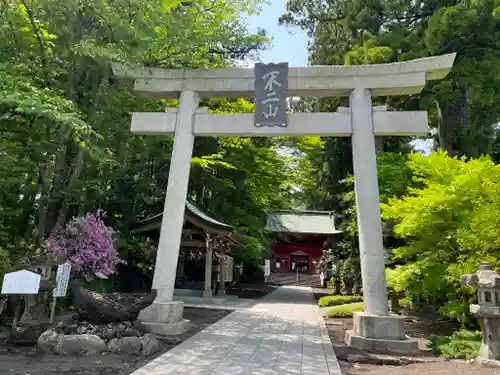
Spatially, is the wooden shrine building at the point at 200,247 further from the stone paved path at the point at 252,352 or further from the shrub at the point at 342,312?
the stone paved path at the point at 252,352

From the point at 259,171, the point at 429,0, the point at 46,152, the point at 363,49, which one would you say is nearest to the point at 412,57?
the point at 363,49

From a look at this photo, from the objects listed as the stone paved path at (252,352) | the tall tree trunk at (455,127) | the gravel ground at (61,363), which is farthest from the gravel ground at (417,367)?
the tall tree trunk at (455,127)

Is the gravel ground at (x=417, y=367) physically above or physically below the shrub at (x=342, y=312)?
below

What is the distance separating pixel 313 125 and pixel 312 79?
3.54ft

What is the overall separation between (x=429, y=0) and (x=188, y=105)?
30.6ft

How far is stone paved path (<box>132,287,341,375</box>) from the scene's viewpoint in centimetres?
561

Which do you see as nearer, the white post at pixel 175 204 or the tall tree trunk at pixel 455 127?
the white post at pixel 175 204

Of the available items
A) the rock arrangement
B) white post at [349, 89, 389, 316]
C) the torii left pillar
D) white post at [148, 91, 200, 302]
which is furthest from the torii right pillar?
the rock arrangement

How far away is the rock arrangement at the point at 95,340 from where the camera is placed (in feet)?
20.5

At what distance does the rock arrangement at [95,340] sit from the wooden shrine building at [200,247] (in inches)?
319

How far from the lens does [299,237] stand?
3070 centimetres

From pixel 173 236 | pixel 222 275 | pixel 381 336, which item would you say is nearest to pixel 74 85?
pixel 173 236

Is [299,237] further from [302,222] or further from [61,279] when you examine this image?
[61,279]

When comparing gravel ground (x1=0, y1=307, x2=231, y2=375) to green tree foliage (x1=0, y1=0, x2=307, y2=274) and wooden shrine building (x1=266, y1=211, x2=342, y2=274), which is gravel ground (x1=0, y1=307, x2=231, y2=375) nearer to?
green tree foliage (x1=0, y1=0, x2=307, y2=274)
